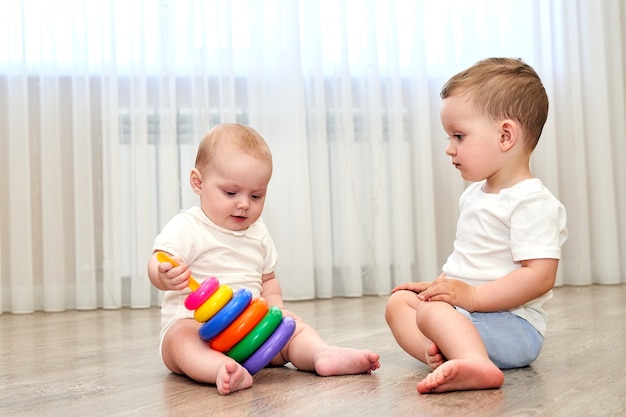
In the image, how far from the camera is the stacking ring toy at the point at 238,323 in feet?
3.75

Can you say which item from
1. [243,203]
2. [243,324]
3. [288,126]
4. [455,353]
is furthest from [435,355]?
[288,126]

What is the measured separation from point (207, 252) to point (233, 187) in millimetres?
125

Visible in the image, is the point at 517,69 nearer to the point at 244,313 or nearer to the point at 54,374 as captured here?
the point at 244,313

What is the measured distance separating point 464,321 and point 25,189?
187 cm

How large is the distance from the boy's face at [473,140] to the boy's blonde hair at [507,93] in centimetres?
2

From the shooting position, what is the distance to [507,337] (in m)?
1.20

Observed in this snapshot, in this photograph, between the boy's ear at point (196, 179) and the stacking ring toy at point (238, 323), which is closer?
the stacking ring toy at point (238, 323)

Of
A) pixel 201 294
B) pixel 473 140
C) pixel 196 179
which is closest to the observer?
pixel 201 294

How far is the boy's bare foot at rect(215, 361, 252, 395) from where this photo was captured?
1.08m

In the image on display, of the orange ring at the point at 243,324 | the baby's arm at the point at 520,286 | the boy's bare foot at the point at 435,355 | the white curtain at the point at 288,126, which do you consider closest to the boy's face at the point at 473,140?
the baby's arm at the point at 520,286

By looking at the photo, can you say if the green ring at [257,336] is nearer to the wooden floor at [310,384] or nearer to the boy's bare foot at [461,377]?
the wooden floor at [310,384]

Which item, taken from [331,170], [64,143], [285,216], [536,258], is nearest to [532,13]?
[331,170]

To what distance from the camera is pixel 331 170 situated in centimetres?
277

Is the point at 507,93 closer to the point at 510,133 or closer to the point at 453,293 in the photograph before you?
the point at 510,133
